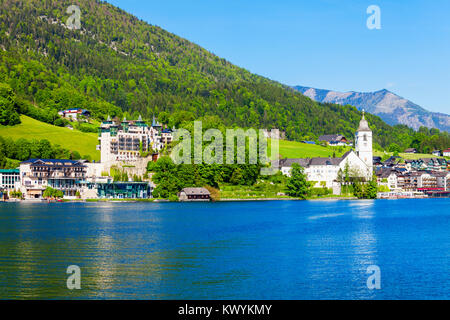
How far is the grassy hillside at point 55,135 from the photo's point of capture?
148625 millimetres

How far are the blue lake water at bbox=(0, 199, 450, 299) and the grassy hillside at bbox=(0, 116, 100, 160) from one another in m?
92.4

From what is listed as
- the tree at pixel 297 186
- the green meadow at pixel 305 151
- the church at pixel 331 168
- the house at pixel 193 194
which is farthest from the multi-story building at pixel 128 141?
the tree at pixel 297 186

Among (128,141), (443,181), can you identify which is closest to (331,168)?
(128,141)

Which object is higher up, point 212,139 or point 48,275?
point 212,139

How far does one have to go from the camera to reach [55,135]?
15425 cm

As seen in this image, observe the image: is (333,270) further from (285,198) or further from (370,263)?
(285,198)

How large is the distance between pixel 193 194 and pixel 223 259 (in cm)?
7566

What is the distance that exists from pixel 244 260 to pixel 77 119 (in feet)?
531

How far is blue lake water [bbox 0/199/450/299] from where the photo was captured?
27453mm

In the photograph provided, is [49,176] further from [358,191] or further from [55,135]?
[358,191]

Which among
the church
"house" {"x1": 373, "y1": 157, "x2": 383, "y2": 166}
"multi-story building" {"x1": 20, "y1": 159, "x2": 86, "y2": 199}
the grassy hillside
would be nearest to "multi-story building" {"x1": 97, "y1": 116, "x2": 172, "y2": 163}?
the grassy hillside

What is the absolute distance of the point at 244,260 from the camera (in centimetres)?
3578

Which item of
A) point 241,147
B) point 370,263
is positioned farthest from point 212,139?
point 370,263
